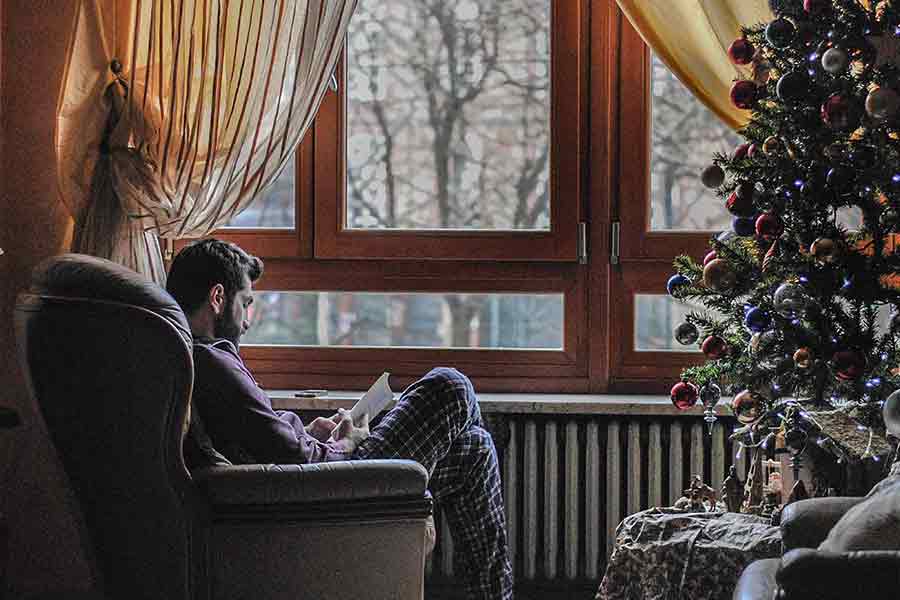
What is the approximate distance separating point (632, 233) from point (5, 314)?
1.84 metres

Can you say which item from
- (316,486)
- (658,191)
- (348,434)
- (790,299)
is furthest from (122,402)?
(658,191)

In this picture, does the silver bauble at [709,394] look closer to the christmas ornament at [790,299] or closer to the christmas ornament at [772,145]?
the christmas ornament at [790,299]

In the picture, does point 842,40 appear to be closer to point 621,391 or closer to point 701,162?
point 701,162

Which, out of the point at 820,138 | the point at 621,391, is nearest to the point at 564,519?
the point at 621,391

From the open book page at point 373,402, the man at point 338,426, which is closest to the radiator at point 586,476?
the man at point 338,426

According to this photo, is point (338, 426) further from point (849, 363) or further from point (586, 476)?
point (849, 363)

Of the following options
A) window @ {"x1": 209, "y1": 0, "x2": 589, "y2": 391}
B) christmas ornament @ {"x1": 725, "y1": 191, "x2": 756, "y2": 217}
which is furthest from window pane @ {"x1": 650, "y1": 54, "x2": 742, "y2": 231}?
christmas ornament @ {"x1": 725, "y1": 191, "x2": 756, "y2": 217}

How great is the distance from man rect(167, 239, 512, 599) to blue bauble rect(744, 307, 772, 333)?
0.75 metres

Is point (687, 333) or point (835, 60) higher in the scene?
point (835, 60)

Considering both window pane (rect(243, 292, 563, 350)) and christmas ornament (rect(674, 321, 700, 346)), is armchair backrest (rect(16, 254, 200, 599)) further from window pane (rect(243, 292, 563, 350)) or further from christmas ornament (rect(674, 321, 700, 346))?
window pane (rect(243, 292, 563, 350))

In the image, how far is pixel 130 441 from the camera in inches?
97.7

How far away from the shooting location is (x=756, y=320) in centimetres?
262

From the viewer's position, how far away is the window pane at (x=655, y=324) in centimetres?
371

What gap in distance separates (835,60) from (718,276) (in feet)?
1.72
